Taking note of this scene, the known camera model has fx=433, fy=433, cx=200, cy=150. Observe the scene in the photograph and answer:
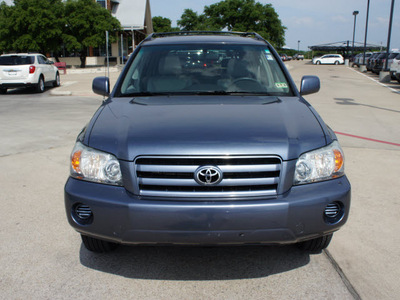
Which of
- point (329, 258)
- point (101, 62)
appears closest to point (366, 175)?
point (329, 258)

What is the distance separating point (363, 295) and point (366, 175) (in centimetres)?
305

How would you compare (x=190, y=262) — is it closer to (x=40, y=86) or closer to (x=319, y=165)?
(x=319, y=165)

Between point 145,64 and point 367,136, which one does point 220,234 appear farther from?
point 367,136

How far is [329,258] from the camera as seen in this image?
334 centimetres

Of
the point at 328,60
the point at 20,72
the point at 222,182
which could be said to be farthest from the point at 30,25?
the point at 328,60

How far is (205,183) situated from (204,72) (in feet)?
5.70

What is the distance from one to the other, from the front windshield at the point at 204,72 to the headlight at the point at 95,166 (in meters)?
1.09

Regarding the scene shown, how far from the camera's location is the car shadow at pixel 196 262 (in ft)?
10.2

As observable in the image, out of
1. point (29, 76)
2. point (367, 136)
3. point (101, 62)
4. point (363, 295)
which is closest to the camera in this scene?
point (363, 295)

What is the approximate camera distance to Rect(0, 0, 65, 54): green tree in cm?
3381

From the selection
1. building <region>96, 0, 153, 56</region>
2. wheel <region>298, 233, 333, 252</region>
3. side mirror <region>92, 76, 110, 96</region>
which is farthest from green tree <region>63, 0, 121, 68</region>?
wheel <region>298, 233, 333, 252</region>

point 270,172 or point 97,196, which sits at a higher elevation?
point 270,172

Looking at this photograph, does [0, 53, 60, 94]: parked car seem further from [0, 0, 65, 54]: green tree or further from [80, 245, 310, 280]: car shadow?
[0, 0, 65, 54]: green tree

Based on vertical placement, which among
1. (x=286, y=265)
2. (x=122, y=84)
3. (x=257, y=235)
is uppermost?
(x=122, y=84)
